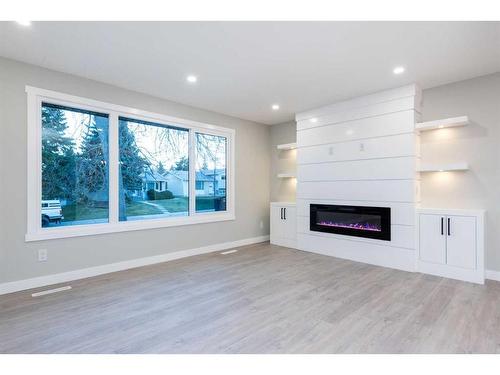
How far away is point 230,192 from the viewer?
18.5ft

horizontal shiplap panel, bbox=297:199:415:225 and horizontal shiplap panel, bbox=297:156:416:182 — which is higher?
horizontal shiplap panel, bbox=297:156:416:182

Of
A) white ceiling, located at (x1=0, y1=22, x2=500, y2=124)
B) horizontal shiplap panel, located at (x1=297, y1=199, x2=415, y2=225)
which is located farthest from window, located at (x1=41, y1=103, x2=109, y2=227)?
horizontal shiplap panel, located at (x1=297, y1=199, x2=415, y2=225)

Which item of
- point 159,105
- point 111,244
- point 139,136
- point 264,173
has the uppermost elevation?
point 159,105

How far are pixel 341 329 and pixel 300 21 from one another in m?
2.76

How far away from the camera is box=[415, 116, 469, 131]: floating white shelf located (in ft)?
11.8

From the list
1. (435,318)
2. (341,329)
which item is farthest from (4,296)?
(435,318)

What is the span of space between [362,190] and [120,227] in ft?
12.8

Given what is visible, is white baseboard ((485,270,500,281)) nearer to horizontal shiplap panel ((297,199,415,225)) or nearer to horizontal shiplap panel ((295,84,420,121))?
horizontal shiplap panel ((297,199,415,225))

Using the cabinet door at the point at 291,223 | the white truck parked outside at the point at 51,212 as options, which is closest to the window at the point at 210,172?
the cabinet door at the point at 291,223

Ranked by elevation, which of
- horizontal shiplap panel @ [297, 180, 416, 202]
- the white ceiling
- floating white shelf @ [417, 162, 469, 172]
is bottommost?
horizontal shiplap panel @ [297, 180, 416, 202]

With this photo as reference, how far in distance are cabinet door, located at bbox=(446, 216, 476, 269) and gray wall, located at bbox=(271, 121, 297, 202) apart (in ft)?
9.83

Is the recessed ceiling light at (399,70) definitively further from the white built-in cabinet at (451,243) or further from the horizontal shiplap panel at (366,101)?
the white built-in cabinet at (451,243)

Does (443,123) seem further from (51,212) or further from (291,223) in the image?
(51,212)

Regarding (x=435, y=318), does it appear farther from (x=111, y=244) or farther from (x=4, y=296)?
(x=4, y=296)
